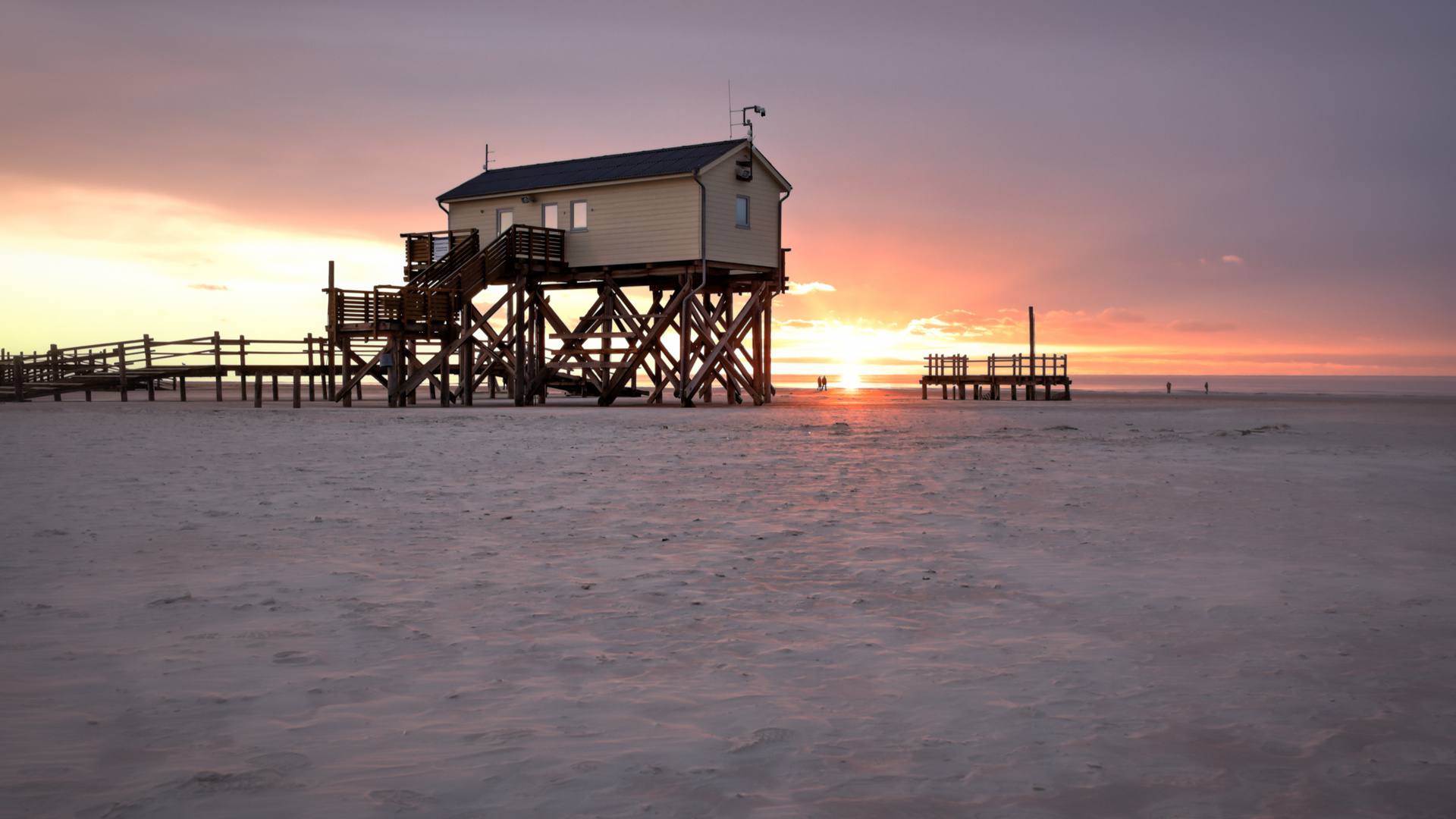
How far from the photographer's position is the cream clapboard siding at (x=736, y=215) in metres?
32.0

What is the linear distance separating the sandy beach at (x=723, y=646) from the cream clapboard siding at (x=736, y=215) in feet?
65.5

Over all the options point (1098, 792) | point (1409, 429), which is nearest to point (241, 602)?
A: point (1098, 792)

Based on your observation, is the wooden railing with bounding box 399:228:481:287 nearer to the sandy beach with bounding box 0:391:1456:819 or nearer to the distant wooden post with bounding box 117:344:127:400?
the distant wooden post with bounding box 117:344:127:400

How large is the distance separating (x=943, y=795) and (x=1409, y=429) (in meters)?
25.0

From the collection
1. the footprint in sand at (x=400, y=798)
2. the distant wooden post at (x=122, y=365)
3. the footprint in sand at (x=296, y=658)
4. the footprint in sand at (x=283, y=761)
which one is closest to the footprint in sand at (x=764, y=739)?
the footprint in sand at (x=400, y=798)

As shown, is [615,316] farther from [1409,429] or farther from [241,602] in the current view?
[241,602]

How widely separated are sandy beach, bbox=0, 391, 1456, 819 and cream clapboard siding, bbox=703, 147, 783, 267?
786 inches

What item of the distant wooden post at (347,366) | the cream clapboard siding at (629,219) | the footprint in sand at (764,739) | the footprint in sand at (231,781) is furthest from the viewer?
the distant wooden post at (347,366)

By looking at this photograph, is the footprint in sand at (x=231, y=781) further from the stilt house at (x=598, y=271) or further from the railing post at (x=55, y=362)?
the railing post at (x=55, y=362)

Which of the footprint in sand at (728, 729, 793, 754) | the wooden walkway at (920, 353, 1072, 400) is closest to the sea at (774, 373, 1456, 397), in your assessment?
the wooden walkway at (920, 353, 1072, 400)

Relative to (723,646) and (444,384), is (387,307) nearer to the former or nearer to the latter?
(444,384)

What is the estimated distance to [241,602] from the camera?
6621 mm

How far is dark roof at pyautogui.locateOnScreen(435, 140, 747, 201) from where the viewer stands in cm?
3241

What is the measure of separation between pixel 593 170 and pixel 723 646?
30533 millimetres
